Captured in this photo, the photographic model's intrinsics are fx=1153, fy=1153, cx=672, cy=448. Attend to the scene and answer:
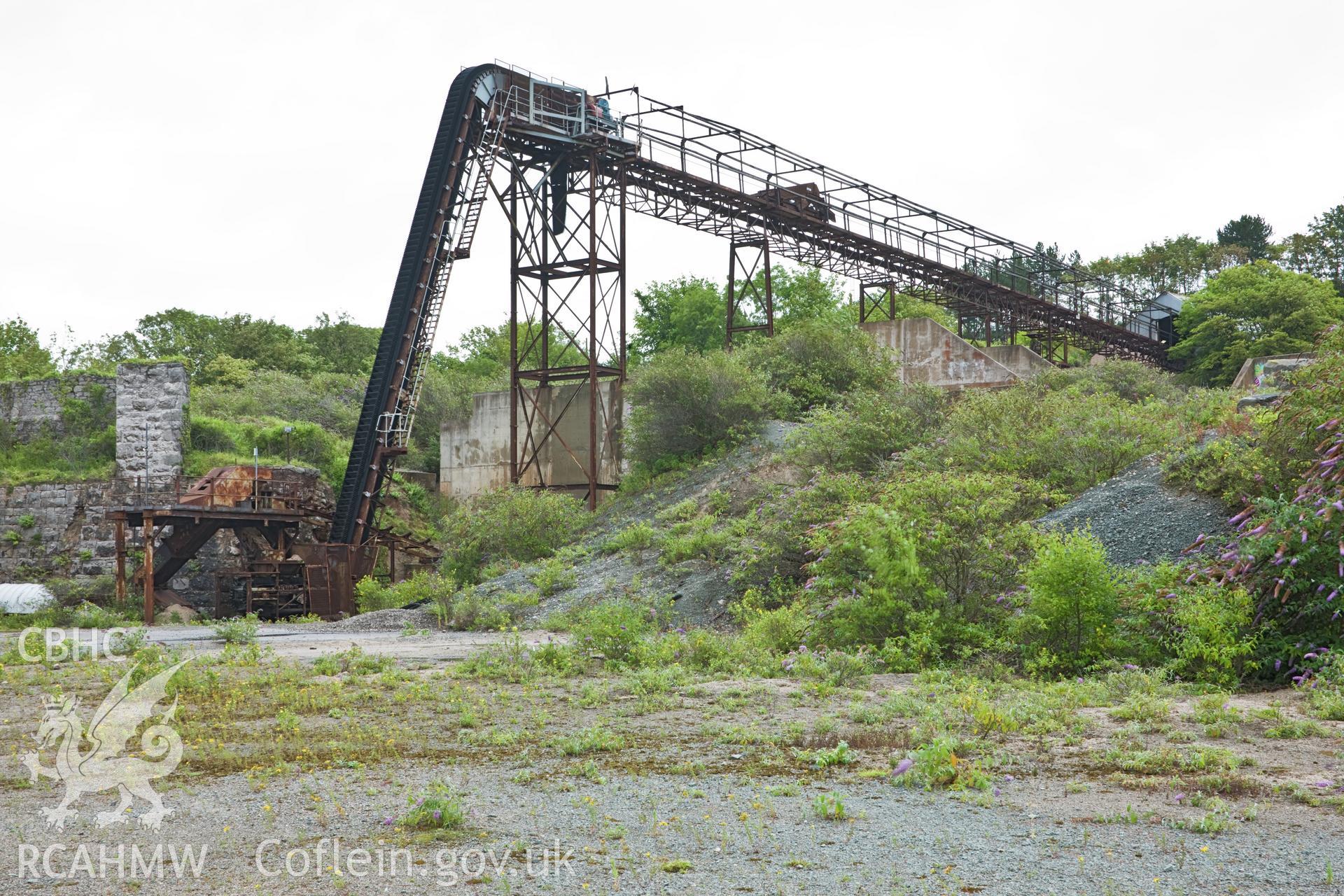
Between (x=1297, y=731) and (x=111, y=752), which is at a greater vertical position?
(x=1297, y=731)

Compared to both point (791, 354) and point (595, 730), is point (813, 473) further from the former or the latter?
point (595, 730)

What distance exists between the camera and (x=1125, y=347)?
1829 inches

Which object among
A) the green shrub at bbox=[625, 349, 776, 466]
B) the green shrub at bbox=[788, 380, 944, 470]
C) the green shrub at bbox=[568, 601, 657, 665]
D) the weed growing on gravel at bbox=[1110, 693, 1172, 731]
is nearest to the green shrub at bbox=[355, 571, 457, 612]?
the green shrub at bbox=[625, 349, 776, 466]

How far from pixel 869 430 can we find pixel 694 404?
616 centimetres

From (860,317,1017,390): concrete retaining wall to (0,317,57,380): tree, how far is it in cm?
2606

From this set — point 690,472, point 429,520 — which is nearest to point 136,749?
point 690,472

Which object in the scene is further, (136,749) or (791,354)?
(791,354)

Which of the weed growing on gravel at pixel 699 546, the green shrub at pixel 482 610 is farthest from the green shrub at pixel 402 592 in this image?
the weed growing on gravel at pixel 699 546

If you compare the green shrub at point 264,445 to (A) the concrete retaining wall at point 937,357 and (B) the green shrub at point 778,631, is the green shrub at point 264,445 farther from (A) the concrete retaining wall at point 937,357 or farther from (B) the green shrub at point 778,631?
(B) the green shrub at point 778,631

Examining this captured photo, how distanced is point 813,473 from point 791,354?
7987mm

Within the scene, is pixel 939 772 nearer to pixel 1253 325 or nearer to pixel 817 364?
pixel 817 364

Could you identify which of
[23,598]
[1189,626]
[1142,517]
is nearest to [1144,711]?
[1189,626]

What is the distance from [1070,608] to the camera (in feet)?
33.3

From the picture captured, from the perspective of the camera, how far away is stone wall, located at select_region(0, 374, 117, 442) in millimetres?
30344
